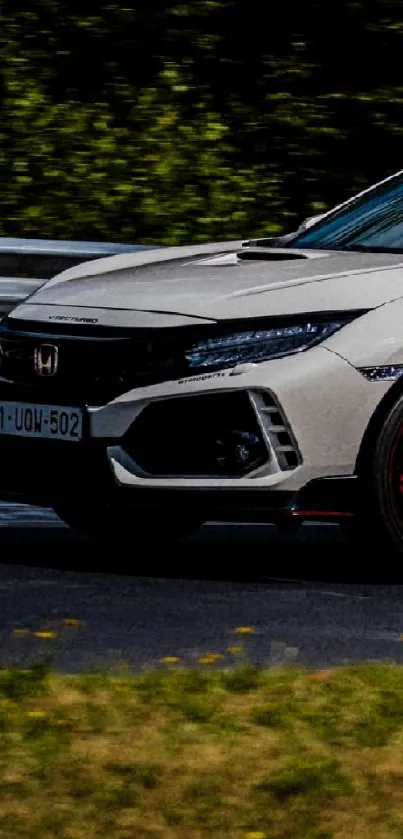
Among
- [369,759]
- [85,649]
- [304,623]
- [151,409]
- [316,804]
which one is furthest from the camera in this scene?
[151,409]

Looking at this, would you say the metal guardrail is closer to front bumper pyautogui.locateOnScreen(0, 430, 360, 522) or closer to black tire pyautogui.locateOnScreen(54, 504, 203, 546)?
black tire pyautogui.locateOnScreen(54, 504, 203, 546)

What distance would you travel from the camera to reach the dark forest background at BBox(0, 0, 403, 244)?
44.3 ft

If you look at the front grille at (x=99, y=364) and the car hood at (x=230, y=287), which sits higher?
the car hood at (x=230, y=287)

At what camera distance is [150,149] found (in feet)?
44.3

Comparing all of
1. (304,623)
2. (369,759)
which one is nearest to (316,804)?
(369,759)

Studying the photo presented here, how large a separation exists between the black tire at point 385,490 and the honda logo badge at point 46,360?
1.09 m

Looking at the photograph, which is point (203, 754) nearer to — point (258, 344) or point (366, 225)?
point (258, 344)

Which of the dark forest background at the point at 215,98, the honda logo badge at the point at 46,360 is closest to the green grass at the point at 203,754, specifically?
the honda logo badge at the point at 46,360

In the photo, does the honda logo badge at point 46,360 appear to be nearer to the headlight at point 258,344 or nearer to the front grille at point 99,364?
the front grille at point 99,364

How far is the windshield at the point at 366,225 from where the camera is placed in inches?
319

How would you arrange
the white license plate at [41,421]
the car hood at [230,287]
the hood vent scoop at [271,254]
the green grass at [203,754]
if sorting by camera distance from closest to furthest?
the green grass at [203,754] → the car hood at [230,287] → the white license plate at [41,421] → the hood vent scoop at [271,254]

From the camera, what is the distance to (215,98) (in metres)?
14.7

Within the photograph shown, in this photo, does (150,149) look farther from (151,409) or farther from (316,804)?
(316,804)

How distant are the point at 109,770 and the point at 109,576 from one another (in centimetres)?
319
